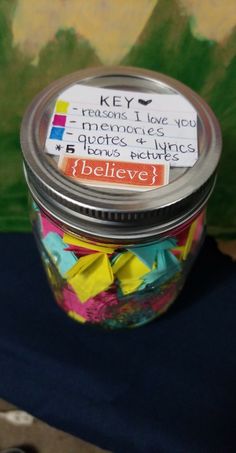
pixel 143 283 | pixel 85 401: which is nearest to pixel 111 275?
pixel 143 283

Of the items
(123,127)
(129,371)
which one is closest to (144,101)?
(123,127)

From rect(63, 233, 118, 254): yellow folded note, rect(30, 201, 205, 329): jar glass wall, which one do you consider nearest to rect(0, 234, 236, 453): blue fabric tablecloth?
rect(30, 201, 205, 329): jar glass wall

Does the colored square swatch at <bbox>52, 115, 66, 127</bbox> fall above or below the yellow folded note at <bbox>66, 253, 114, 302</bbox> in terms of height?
above

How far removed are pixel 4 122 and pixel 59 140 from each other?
0.17 metres

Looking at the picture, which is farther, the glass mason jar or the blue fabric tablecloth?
the blue fabric tablecloth

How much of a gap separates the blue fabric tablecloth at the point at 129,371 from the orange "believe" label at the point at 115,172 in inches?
9.6

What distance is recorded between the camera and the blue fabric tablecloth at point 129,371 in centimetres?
55

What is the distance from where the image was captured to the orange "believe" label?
1.42 feet

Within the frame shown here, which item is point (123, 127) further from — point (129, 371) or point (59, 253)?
point (129, 371)

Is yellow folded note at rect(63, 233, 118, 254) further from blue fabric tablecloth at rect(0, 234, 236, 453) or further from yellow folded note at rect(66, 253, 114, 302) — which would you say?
blue fabric tablecloth at rect(0, 234, 236, 453)

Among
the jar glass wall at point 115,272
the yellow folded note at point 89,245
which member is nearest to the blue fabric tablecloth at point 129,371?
the jar glass wall at point 115,272

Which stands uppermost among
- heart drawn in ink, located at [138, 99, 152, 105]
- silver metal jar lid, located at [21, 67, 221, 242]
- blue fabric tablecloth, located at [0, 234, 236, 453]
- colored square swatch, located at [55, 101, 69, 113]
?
heart drawn in ink, located at [138, 99, 152, 105]

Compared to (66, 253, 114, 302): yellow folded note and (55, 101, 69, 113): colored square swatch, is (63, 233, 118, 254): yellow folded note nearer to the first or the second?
(66, 253, 114, 302): yellow folded note

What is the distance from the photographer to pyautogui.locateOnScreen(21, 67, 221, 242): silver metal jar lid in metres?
0.42
